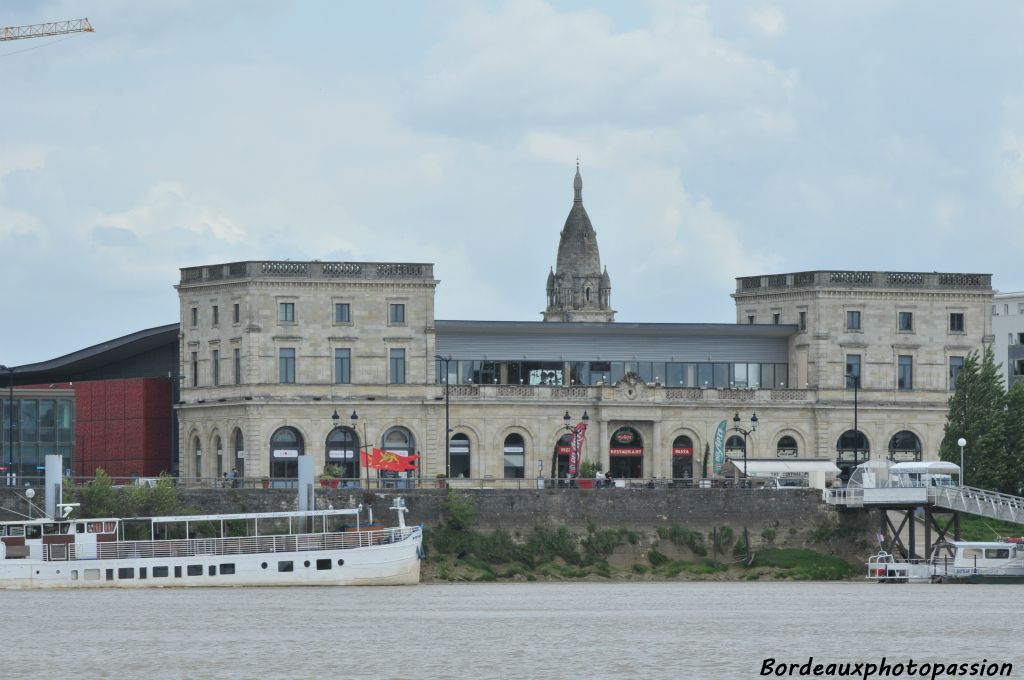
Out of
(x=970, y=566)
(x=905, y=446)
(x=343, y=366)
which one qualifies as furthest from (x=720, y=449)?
(x=970, y=566)

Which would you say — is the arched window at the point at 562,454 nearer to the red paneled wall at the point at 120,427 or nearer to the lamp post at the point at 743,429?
the lamp post at the point at 743,429

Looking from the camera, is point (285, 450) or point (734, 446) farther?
point (734, 446)

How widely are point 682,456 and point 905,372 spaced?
14650mm

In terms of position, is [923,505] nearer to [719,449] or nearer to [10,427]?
[719,449]

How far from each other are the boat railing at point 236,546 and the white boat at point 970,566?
75.5 ft

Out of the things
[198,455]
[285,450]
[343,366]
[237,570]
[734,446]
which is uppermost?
[343,366]

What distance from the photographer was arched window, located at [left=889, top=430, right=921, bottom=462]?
15100 cm

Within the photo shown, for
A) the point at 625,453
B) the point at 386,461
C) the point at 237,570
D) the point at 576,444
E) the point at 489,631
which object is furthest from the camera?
the point at 625,453

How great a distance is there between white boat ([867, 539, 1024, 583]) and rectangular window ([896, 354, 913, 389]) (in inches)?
1316

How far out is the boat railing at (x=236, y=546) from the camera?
112000 millimetres

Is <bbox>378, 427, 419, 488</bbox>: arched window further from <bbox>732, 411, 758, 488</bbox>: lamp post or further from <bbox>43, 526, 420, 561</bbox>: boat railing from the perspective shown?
<bbox>43, 526, 420, 561</bbox>: boat railing

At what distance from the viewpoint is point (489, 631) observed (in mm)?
85438

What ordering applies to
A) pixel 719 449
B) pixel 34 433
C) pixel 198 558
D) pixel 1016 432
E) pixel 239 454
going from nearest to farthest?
pixel 198 558 → pixel 1016 432 → pixel 239 454 → pixel 719 449 → pixel 34 433

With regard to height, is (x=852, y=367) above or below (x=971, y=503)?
above
